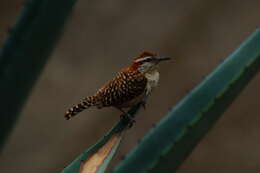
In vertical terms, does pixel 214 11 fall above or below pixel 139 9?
below

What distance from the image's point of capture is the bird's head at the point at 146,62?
3.18 meters

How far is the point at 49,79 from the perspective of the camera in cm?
606

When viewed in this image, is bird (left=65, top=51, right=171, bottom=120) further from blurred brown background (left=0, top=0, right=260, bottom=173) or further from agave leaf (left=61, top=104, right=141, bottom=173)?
blurred brown background (left=0, top=0, right=260, bottom=173)

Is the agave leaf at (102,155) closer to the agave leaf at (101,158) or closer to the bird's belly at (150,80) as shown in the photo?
the agave leaf at (101,158)

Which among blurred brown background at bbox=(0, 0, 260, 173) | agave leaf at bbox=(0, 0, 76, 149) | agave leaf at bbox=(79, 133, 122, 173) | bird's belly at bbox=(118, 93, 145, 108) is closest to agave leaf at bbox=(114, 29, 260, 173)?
agave leaf at bbox=(79, 133, 122, 173)

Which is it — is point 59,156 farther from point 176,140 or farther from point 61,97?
point 176,140

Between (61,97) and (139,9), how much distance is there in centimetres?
123

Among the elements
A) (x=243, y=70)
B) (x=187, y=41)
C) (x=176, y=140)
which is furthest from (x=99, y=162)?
(x=187, y=41)

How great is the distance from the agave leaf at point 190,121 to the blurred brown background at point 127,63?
13.0 feet

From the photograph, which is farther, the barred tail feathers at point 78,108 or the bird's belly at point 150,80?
the bird's belly at point 150,80

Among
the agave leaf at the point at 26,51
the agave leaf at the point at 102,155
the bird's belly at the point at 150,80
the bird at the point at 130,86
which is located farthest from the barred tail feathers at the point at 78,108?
the agave leaf at the point at 26,51

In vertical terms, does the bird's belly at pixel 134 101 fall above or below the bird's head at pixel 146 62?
below

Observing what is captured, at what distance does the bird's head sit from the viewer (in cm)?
318

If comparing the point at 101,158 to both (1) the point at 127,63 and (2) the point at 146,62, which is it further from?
(1) the point at 127,63
